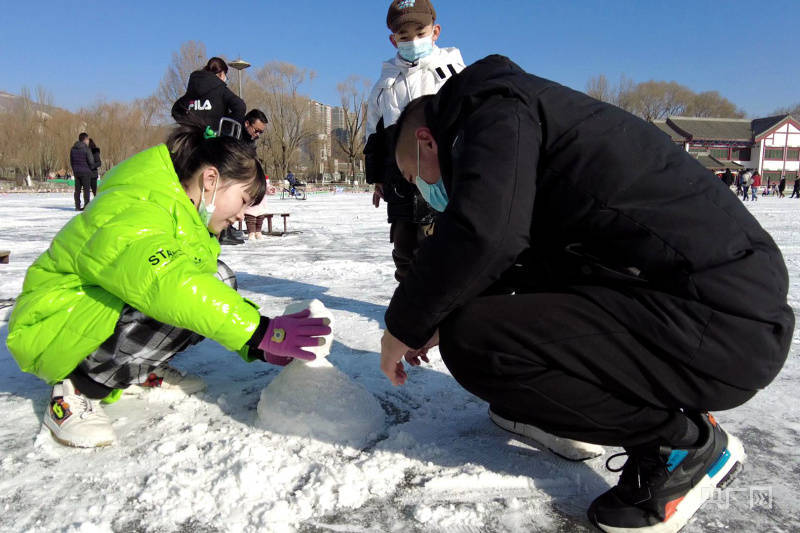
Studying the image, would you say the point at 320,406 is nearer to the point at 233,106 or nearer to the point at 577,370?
the point at 577,370

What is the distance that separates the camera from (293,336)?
1.52m

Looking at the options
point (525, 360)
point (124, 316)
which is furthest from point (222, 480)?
point (525, 360)

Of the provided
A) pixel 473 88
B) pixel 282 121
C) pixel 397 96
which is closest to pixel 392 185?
pixel 397 96

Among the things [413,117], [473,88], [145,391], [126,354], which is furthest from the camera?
[145,391]

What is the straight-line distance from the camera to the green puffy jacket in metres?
1.42

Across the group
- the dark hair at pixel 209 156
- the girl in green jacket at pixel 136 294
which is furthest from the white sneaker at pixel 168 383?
the dark hair at pixel 209 156

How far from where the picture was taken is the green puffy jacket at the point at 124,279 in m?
1.42

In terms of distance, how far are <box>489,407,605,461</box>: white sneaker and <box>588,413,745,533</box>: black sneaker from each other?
0.22m

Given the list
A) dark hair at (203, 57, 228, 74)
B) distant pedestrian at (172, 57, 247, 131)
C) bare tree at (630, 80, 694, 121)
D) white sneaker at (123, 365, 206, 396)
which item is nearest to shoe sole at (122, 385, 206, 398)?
white sneaker at (123, 365, 206, 396)

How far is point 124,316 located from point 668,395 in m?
1.49

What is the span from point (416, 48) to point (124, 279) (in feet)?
6.21

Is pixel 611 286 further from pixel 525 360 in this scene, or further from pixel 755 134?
pixel 755 134

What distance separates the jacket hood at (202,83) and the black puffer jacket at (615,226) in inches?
184

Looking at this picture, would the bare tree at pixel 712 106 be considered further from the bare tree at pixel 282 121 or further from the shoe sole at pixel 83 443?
the shoe sole at pixel 83 443
